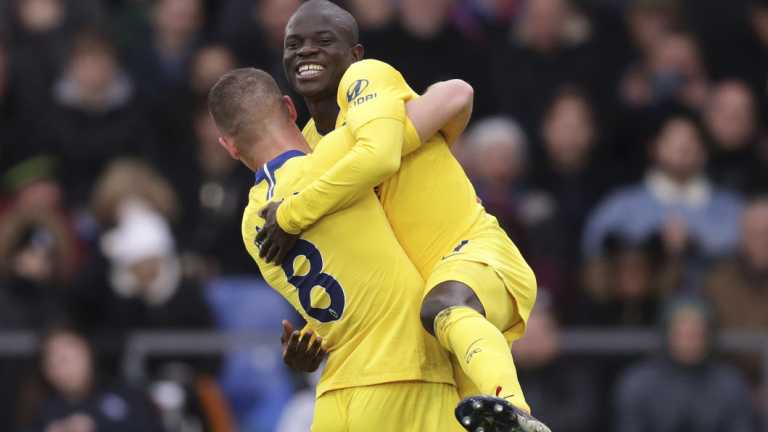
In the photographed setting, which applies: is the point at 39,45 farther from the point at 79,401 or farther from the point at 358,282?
the point at 358,282

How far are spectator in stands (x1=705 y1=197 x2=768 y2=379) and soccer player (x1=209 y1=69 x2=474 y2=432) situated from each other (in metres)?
5.12

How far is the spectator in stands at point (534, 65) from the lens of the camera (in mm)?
13922

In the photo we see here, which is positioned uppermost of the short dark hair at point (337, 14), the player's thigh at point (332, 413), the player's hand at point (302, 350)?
the short dark hair at point (337, 14)

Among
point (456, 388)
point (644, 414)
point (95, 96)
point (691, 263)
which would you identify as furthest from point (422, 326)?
point (95, 96)

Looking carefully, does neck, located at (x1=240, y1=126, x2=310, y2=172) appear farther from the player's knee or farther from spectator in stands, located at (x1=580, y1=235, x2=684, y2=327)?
spectator in stands, located at (x1=580, y1=235, x2=684, y2=327)

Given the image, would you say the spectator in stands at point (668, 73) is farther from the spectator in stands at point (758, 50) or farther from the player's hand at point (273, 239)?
the player's hand at point (273, 239)

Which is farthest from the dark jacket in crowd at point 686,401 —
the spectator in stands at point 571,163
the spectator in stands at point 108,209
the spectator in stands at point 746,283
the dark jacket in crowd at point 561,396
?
the spectator in stands at point 108,209

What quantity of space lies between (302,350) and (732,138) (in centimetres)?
635

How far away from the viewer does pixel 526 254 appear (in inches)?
499

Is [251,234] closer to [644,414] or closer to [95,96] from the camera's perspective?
[644,414]

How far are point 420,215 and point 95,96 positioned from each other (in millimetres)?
6080

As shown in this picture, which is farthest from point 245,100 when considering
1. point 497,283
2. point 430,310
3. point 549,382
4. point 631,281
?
point 631,281

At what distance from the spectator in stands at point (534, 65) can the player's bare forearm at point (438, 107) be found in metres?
6.09

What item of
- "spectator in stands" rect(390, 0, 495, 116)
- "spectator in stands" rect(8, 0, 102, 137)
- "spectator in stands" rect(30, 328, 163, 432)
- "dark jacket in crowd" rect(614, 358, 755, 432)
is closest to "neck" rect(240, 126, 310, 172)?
"spectator in stands" rect(30, 328, 163, 432)
